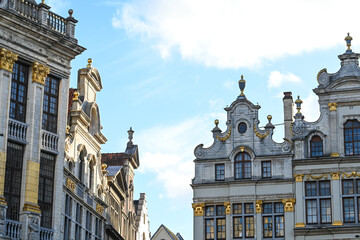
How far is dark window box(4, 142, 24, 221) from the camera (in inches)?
1195

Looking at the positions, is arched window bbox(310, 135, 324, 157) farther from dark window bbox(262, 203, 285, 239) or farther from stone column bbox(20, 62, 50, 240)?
stone column bbox(20, 62, 50, 240)

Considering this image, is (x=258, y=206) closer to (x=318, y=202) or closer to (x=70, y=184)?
(x=318, y=202)

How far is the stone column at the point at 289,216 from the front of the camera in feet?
131

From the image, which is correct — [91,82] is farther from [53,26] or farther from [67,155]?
[53,26]

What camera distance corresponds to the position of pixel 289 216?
4009 centimetres

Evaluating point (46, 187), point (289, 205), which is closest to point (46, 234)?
point (46, 187)

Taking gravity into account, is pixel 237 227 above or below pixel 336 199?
below

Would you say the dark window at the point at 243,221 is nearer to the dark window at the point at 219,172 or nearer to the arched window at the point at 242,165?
the arched window at the point at 242,165

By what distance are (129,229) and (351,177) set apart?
21.5m

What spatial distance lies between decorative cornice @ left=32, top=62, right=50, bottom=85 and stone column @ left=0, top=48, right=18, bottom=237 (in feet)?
3.98

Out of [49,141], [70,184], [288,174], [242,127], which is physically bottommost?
[70,184]

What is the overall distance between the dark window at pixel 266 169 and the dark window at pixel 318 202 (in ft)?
6.90

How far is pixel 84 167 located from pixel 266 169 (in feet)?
31.8

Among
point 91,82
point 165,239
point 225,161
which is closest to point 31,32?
point 91,82
